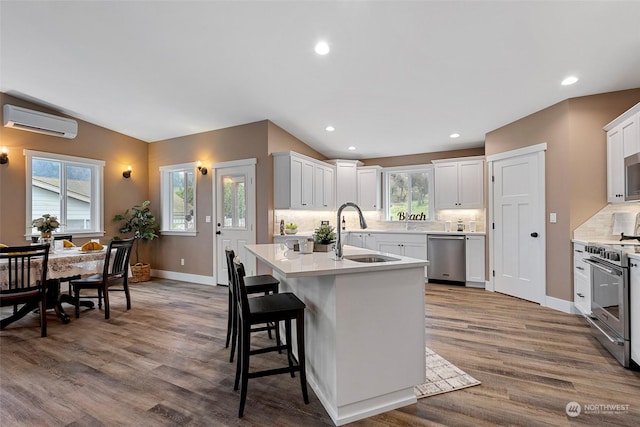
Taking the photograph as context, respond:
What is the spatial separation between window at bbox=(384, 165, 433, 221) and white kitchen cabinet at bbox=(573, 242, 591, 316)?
2.69m

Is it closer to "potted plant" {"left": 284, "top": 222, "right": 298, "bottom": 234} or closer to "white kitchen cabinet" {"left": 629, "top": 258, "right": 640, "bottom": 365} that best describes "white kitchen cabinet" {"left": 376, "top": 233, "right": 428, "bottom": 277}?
"potted plant" {"left": 284, "top": 222, "right": 298, "bottom": 234}

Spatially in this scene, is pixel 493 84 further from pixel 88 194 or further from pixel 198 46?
pixel 88 194

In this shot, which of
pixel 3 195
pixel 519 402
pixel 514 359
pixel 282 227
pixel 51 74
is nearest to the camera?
pixel 519 402

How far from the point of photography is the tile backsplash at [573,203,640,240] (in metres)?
3.74

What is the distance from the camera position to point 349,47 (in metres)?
3.07

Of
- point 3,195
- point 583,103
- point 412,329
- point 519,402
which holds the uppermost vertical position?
point 583,103

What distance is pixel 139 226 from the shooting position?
5.89 meters

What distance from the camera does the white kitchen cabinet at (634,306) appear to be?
Answer: 2342 millimetres

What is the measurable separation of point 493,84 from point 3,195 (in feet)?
22.2

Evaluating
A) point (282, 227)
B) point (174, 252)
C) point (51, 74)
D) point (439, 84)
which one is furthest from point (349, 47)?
point (174, 252)

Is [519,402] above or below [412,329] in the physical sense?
below

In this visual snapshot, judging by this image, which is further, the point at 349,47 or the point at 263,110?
the point at 263,110

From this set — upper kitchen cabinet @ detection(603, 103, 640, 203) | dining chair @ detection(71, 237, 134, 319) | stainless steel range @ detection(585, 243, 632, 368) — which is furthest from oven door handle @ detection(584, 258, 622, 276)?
dining chair @ detection(71, 237, 134, 319)
